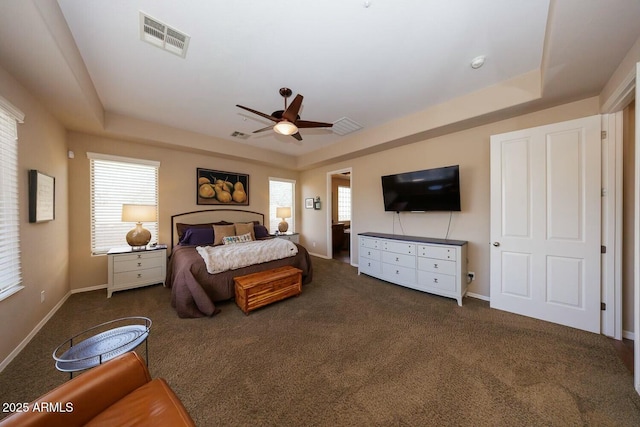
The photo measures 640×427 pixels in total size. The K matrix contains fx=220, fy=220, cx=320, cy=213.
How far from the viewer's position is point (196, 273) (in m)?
2.79

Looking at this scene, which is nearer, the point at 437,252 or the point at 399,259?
the point at 437,252

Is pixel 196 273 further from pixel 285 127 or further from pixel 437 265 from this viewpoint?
pixel 437 265

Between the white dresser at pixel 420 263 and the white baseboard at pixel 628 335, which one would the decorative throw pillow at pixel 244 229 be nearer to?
the white dresser at pixel 420 263

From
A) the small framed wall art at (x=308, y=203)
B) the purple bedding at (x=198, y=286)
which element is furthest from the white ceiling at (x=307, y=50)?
the small framed wall art at (x=308, y=203)

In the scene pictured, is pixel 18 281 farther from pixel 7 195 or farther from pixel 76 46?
pixel 76 46

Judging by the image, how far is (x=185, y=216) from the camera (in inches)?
174

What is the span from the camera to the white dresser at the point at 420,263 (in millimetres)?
3074

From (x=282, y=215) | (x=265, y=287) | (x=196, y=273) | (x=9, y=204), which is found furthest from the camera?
(x=282, y=215)

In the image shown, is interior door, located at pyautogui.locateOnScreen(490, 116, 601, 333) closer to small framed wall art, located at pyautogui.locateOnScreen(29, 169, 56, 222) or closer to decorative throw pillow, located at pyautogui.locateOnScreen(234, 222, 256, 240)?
decorative throw pillow, located at pyautogui.locateOnScreen(234, 222, 256, 240)

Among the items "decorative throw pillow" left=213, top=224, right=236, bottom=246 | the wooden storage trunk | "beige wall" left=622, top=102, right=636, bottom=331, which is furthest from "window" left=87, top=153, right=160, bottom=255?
"beige wall" left=622, top=102, right=636, bottom=331

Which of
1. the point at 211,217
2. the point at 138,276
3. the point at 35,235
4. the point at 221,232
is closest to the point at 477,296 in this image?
the point at 221,232

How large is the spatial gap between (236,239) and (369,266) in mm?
2541

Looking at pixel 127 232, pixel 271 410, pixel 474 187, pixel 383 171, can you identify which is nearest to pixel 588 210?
pixel 474 187

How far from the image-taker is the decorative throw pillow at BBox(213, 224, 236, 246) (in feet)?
13.4
